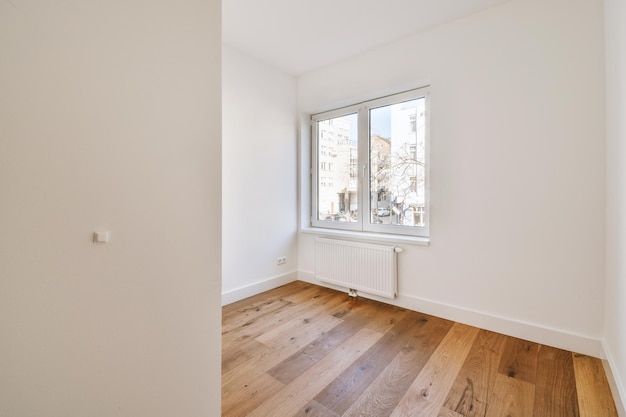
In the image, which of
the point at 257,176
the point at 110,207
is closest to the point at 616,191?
the point at 110,207

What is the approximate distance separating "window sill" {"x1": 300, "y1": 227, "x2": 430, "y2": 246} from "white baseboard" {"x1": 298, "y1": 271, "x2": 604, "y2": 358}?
579 mm

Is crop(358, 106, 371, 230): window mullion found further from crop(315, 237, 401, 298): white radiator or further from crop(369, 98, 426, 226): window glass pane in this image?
crop(315, 237, 401, 298): white radiator

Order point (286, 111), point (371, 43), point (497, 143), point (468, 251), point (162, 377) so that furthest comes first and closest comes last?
point (286, 111), point (371, 43), point (468, 251), point (497, 143), point (162, 377)

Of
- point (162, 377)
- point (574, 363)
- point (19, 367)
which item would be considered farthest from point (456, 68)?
point (19, 367)

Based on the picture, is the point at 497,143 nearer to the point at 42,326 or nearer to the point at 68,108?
the point at 68,108

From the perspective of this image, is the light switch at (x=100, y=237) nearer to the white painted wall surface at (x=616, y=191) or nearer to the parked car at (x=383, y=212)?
the white painted wall surface at (x=616, y=191)

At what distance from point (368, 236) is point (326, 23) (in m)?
2.16

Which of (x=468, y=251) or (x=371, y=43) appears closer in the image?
(x=468, y=251)

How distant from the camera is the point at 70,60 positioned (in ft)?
2.66

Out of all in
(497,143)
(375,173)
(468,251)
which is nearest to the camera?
(497,143)

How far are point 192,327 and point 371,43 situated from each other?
307 centimetres

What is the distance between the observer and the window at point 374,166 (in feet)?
9.48

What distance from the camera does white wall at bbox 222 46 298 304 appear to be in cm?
298

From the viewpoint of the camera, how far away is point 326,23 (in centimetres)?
255
